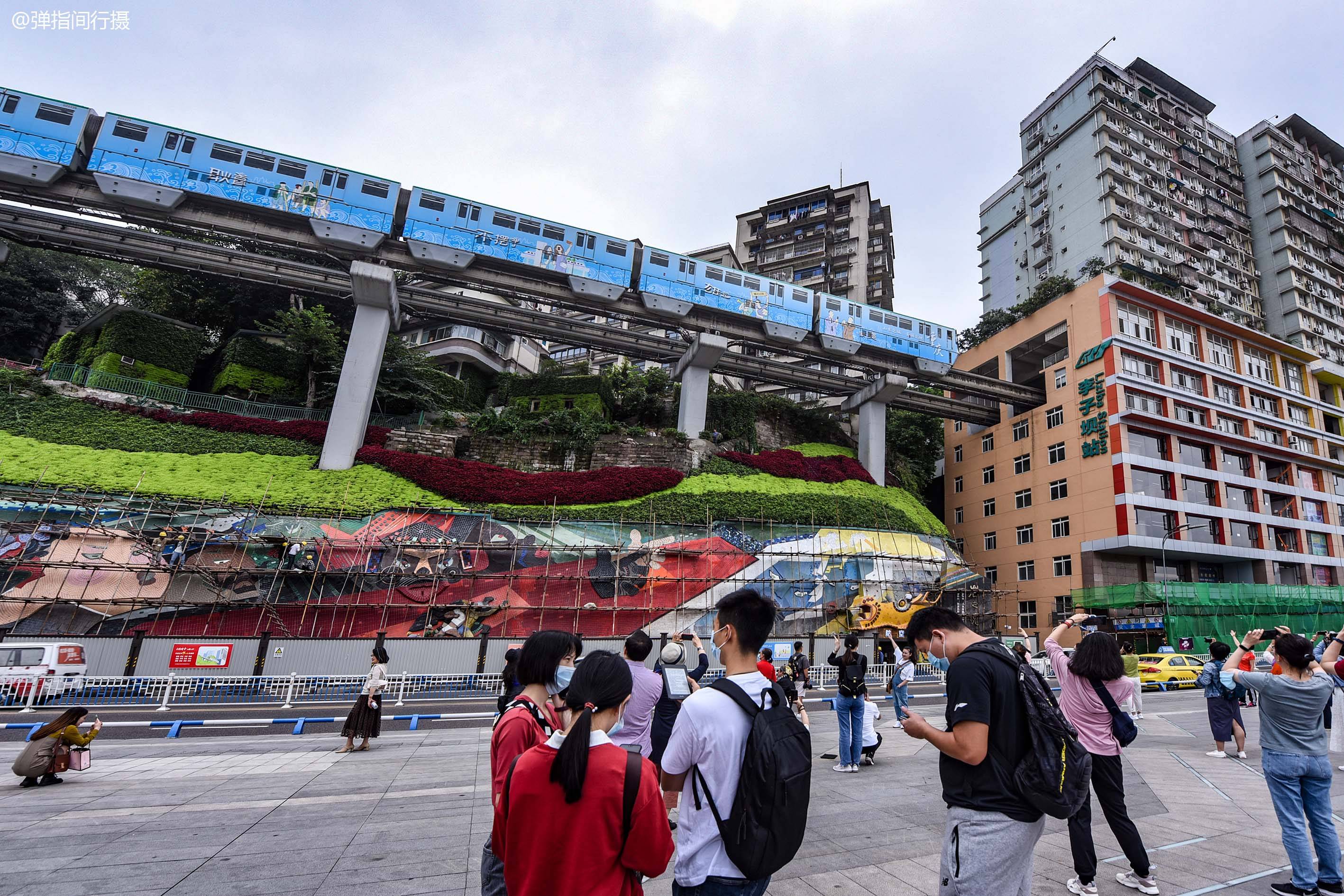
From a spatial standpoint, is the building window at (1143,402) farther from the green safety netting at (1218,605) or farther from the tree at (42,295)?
the tree at (42,295)

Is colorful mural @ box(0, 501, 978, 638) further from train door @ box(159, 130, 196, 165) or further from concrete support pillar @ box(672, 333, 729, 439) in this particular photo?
train door @ box(159, 130, 196, 165)

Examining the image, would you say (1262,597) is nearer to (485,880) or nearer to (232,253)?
(485,880)

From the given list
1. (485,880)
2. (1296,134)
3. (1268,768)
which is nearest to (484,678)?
(485,880)

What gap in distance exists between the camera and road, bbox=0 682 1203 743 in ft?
33.8

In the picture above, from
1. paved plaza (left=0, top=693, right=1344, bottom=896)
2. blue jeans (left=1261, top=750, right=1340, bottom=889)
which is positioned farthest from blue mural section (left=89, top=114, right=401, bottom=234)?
blue jeans (left=1261, top=750, right=1340, bottom=889)

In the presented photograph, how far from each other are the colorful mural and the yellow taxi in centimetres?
739

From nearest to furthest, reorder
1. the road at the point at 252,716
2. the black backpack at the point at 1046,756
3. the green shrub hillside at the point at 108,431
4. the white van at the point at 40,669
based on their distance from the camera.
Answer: the black backpack at the point at 1046,756 < the road at the point at 252,716 < the white van at the point at 40,669 < the green shrub hillside at the point at 108,431

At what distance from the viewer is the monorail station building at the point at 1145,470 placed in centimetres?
3350

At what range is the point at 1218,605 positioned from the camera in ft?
107

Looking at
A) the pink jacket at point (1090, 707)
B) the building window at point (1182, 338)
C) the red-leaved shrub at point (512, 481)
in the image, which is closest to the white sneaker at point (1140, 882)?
the pink jacket at point (1090, 707)

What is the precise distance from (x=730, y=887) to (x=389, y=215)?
31.5 m

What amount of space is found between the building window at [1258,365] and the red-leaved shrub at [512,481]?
40.7m

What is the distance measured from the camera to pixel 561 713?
3178mm

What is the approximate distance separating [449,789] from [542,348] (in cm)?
4593
